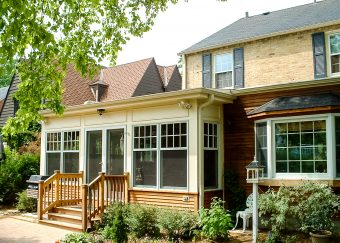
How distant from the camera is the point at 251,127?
405 inches

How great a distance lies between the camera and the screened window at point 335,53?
46.7ft

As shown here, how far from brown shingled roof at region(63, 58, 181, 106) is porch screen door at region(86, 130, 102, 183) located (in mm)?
9764

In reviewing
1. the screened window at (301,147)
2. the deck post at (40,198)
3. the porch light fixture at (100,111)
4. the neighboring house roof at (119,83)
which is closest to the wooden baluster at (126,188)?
the porch light fixture at (100,111)

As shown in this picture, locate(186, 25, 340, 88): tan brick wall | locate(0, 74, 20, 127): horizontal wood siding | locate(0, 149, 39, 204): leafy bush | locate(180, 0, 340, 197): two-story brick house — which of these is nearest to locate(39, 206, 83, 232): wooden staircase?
locate(0, 149, 39, 204): leafy bush

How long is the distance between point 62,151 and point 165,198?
4.73 metres

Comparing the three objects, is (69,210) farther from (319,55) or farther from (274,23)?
(274,23)

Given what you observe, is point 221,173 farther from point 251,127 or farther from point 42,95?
point 42,95

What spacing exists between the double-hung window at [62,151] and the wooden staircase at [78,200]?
0.55 meters

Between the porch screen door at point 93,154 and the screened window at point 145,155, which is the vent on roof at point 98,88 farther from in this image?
the screened window at point 145,155

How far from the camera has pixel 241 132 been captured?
412 inches

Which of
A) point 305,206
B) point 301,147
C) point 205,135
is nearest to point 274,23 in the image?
point 205,135

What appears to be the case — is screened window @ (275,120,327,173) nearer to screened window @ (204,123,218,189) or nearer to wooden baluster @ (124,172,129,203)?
screened window @ (204,123,218,189)

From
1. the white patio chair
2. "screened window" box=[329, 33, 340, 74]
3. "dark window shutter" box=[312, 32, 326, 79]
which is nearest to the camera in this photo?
the white patio chair

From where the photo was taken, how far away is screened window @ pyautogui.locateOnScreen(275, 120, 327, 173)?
29.1ft
